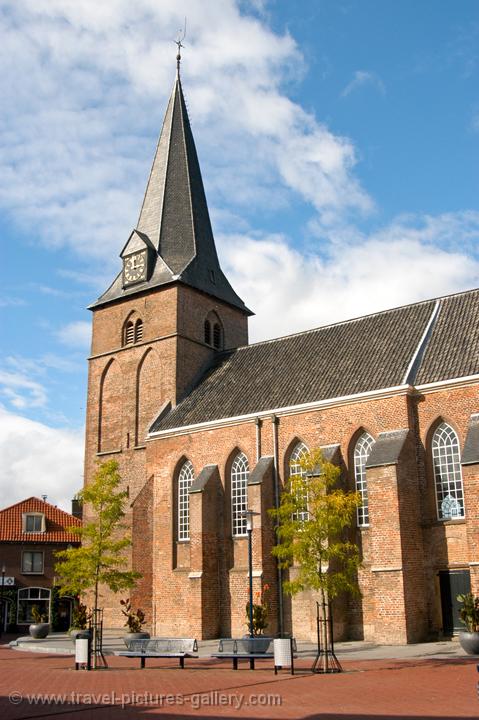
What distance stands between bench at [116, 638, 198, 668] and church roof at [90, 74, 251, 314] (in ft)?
74.9

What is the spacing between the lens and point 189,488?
3388cm

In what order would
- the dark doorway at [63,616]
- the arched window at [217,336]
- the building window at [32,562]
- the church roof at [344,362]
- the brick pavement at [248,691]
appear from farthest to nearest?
1. the building window at [32,562]
2. the arched window at [217,336]
3. the dark doorway at [63,616]
4. the church roof at [344,362]
5. the brick pavement at [248,691]

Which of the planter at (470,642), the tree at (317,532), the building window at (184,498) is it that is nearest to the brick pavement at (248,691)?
the planter at (470,642)

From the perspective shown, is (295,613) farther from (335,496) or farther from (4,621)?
(4,621)

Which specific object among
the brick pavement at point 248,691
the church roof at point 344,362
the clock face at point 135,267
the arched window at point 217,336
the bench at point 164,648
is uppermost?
the clock face at point 135,267

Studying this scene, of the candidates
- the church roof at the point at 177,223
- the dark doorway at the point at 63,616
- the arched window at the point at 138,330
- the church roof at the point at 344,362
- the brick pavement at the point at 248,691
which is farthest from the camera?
the church roof at the point at 177,223

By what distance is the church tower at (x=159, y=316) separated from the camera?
3847cm

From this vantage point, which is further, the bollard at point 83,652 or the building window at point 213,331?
the building window at point 213,331

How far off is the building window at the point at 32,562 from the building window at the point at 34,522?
69.0 inches

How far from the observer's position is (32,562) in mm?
46000

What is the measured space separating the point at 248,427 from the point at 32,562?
21.7 meters

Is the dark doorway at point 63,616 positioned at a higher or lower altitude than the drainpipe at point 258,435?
lower

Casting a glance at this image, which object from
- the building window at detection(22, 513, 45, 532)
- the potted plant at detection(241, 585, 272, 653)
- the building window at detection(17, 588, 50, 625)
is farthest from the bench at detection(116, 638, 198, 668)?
the building window at detection(22, 513, 45, 532)

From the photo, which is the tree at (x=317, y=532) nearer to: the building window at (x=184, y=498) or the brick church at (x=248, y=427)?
the brick church at (x=248, y=427)
